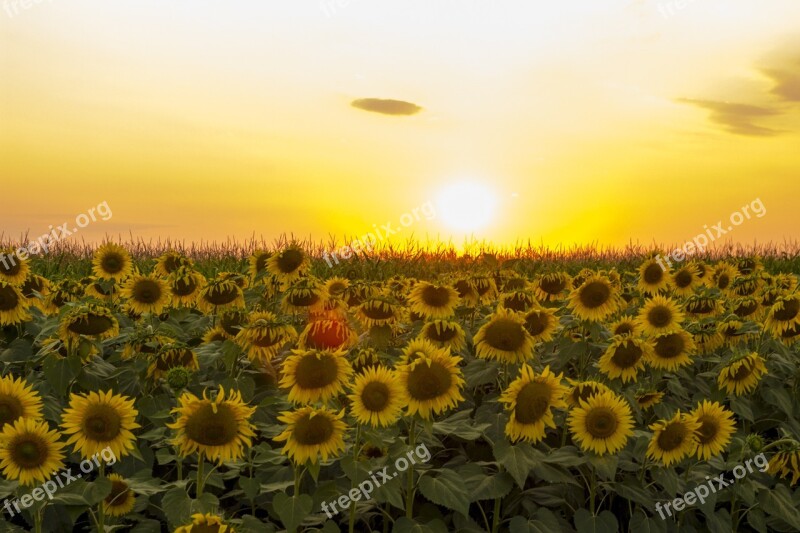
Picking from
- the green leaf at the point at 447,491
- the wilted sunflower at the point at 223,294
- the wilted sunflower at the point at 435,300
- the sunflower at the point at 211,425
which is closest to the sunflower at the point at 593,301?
the wilted sunflower at the point at 435,300

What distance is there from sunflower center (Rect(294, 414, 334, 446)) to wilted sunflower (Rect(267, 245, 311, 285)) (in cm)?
370

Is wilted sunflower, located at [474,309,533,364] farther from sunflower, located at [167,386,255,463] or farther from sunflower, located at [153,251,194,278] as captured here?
sunflower, located at [153,251,194,278]

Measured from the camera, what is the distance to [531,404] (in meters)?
4.64

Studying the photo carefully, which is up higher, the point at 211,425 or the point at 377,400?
the point at 377,400

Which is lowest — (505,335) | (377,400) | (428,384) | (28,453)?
(28,453)

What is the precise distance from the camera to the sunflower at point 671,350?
6176 mm

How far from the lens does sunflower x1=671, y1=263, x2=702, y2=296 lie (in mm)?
9414

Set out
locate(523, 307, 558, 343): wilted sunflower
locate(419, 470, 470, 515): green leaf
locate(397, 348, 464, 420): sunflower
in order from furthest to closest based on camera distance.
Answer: locate(523, 307, 558, 343): wilted sunflower < locate(397, 348, 464, 420): sunflower < locate(419, 470, 470, 515): green leaf

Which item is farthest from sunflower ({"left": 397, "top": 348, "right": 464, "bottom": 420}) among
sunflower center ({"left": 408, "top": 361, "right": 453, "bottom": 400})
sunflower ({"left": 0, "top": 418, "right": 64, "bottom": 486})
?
sunflower ({"left": 0, "top": 418, "right": 64, "bottom": 486})

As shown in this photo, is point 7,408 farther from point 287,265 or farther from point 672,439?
point 672,439

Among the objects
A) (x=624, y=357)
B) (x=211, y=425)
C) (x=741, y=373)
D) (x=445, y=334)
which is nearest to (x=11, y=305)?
(x=211, y=425)

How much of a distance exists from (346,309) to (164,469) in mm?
1928

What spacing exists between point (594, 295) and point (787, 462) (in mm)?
1926

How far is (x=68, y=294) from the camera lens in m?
8.37
